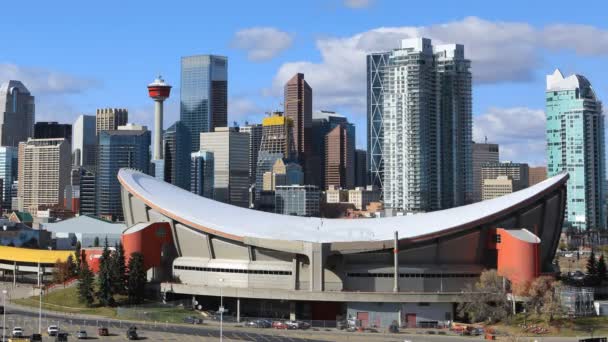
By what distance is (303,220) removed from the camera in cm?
12512

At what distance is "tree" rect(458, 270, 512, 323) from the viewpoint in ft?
323

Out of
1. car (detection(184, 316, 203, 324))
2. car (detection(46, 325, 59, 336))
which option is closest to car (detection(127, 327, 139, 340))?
car (detection(46, 325, 59, 336))

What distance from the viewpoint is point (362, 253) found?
4151 inches

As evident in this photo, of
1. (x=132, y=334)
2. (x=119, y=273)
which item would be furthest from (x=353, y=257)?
(x=132, y=334)

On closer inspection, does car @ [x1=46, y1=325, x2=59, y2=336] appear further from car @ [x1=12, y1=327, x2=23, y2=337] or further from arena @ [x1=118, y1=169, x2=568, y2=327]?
arena @ [x1=118, y1=169, x2=568, y2=327]

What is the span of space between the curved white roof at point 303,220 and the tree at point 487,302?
8.25m

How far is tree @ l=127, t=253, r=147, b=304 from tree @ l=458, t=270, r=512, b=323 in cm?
3729

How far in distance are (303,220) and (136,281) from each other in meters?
25.8

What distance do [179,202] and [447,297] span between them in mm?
39643

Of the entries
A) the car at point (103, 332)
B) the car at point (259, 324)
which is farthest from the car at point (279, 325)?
the car at point (103, 332)

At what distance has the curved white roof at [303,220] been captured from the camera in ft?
358

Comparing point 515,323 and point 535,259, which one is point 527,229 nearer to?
point 535,259

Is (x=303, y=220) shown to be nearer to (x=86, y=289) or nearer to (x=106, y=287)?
(x=106, y=287)

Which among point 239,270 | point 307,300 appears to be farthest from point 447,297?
point 239,270
